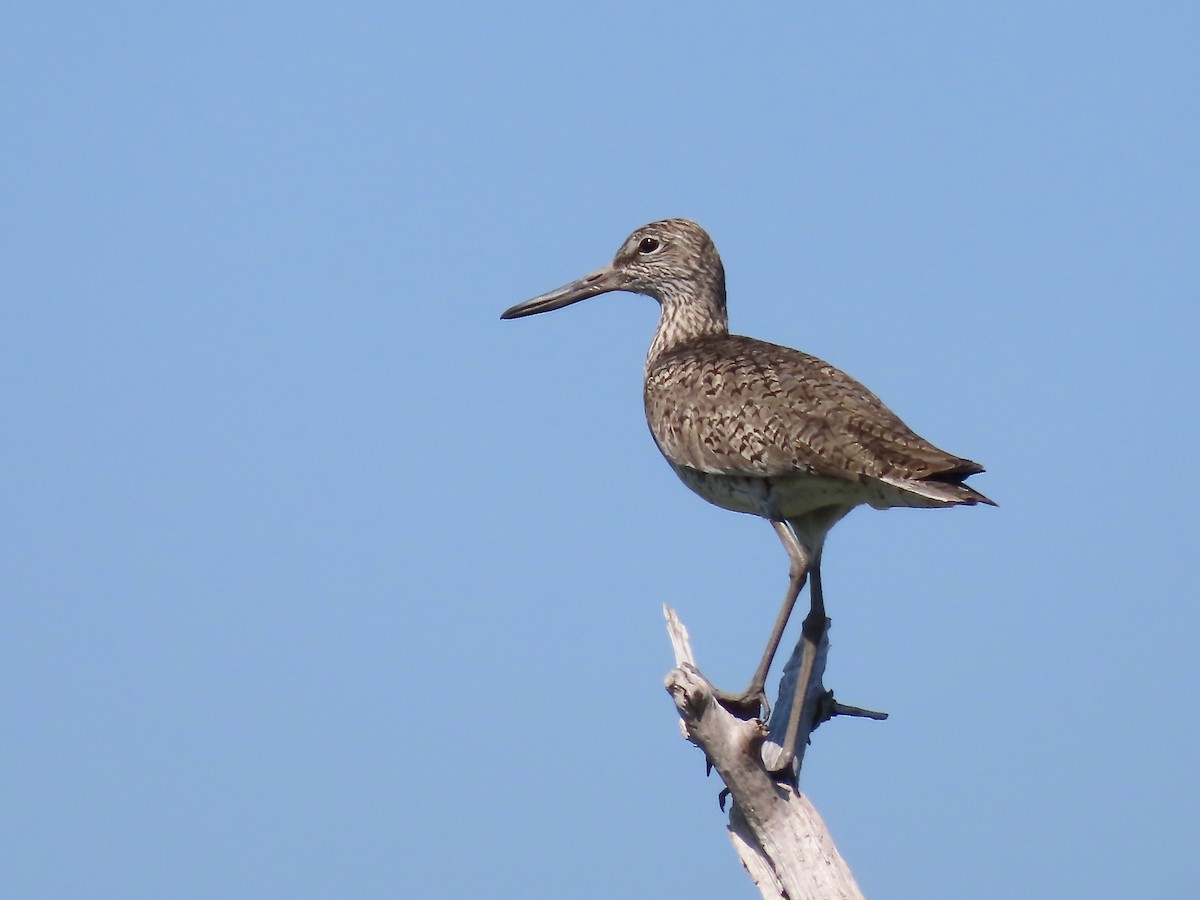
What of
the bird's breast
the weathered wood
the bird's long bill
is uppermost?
the bird's long bill

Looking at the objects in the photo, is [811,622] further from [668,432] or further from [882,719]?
[668,432]

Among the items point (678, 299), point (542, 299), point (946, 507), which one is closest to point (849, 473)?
point (946, 507)

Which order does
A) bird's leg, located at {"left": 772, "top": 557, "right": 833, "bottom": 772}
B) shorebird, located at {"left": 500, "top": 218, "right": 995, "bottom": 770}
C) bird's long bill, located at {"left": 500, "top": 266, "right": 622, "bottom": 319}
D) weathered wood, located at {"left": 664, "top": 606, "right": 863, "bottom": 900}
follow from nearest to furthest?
1. weathered wood, located at {"left": 664, "top": 606, "right": 863, "bottom": 900}
2. shorebird, located at {"left": 500, "top": 218, "right": 995, "bottom": 770}
3. bird's leg, located at {"left": 772, "top": 557, "right": 833, "bottom": 772}
4. bird's long bill, located at {"left": 500, "top": 266, "right": 622, "bottom": 319}

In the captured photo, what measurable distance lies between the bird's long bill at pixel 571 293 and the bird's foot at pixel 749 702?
13.6 ft

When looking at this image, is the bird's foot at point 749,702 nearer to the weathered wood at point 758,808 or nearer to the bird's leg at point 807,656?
the bird's leg at point 807,656

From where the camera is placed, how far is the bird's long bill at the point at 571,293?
13.9m

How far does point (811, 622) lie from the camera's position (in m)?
10.9

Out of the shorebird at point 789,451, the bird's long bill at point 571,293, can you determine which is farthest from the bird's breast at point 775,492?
the bird's long bill at point 571,293

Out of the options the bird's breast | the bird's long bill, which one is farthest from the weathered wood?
the bird's long bill

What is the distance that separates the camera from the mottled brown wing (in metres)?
9.98

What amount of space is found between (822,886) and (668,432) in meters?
3.46

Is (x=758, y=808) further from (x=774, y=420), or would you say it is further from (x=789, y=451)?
(x=774, y=420)

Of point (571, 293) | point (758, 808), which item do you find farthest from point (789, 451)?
point (571, 293)

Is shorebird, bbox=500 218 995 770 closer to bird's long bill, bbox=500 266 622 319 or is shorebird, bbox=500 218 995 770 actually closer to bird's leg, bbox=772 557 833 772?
bird's leg, bbox=772 557 833 772
